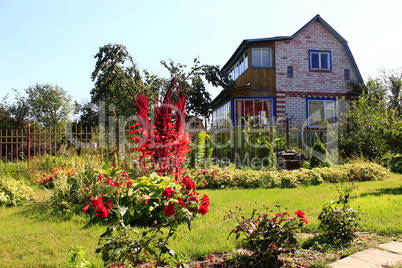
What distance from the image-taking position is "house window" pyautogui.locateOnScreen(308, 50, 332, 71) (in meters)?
18.9

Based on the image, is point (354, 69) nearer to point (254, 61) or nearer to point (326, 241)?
point (254, 61)

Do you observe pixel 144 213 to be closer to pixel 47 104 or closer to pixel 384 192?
pixel 384 192

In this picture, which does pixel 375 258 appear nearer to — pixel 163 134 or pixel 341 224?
pixel 341 224

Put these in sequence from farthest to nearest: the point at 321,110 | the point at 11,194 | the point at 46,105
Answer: the point at 46,105
the point at 321,110
the point at 11,194

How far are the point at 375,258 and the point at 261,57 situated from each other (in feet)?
54.3

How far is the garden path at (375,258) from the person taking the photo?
2908 millimetres

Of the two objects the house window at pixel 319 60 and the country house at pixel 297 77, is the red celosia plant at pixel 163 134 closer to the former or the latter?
the country house at pixel 297 77

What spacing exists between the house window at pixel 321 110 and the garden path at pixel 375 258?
1618cm

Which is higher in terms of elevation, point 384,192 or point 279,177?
point 279,177

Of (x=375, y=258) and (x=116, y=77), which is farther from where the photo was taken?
(x=116, y=77)

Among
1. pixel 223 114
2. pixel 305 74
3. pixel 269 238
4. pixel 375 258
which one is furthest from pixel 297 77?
pixel 269 238

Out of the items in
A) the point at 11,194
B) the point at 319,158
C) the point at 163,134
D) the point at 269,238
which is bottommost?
the point at 11,194

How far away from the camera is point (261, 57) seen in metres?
18.5

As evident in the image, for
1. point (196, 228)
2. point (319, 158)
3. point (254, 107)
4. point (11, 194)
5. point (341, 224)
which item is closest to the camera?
point (341, 224)
